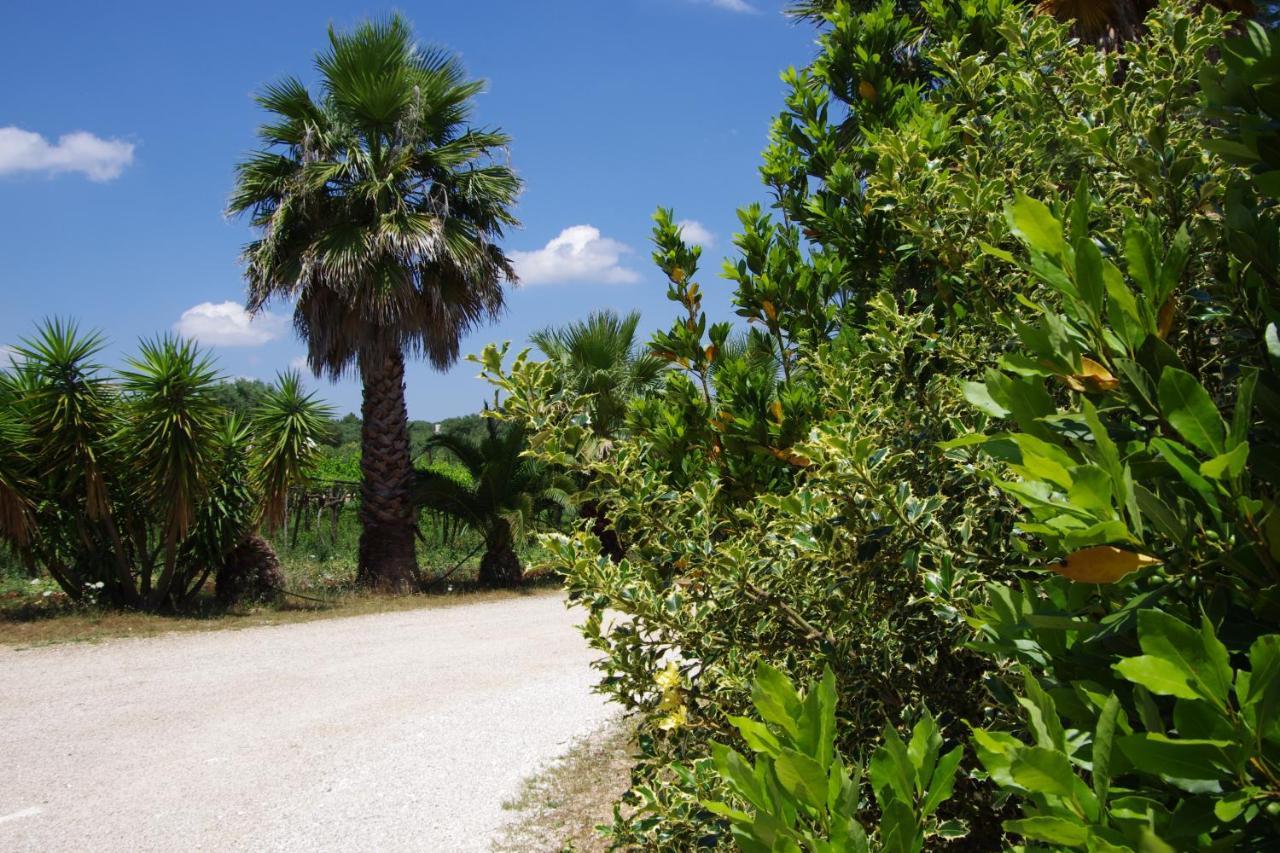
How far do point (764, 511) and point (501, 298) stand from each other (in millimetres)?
12128

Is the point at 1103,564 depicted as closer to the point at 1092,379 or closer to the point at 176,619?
the point at 1092,379

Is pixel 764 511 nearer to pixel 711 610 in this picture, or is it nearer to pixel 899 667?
pixel 711 610

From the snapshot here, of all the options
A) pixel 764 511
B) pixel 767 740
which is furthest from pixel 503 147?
pixel 767 740

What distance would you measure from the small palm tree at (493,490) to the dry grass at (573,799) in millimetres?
8344

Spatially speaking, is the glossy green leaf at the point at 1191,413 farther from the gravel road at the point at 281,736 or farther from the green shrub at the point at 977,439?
the gravel road at the point at 281,736

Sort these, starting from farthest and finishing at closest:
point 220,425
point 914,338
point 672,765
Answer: point 220,425 → point 914,338 → point 672,765

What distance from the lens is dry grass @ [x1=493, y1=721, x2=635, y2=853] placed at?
3990 mm

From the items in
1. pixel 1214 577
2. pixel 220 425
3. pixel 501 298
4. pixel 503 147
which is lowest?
pixel 1214 577

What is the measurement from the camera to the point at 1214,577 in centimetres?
76

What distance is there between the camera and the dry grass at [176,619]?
9187 mm

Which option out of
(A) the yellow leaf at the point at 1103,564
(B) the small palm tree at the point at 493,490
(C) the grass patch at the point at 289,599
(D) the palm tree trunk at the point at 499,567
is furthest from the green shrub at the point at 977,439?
(D) the palm tree trunk at the point at 499,567

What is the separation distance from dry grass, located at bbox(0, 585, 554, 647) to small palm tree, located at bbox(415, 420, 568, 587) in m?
1.68

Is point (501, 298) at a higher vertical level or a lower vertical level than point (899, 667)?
higher

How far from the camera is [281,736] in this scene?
582 centimetres
